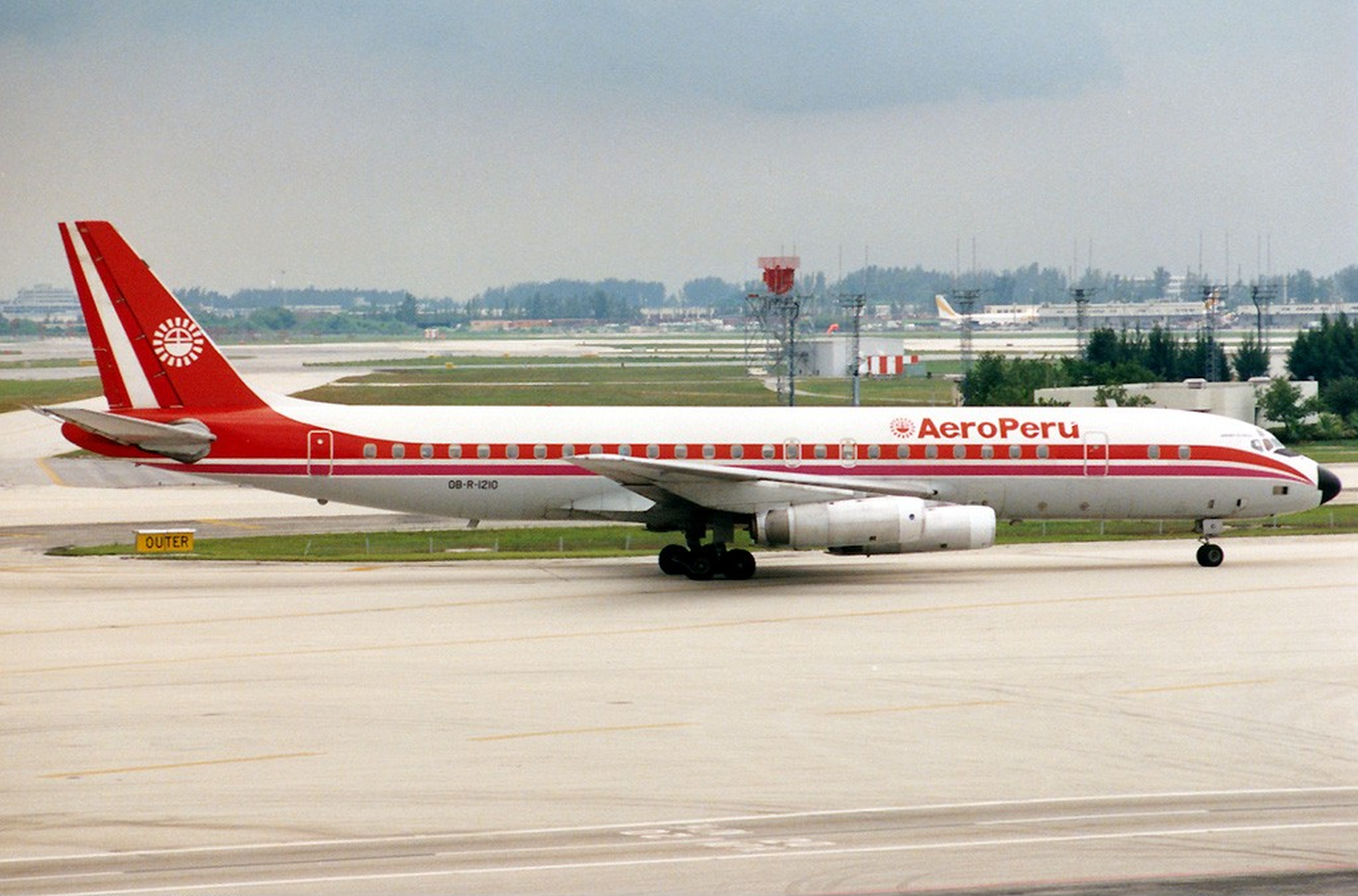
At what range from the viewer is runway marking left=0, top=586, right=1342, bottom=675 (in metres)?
24.1

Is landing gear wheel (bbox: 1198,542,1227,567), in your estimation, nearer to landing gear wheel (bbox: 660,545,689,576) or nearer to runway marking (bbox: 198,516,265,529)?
landing gear wheel (bbox: 660,545,689,576)

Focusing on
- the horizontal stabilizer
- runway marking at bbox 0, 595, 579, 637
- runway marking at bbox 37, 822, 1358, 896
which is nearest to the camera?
runway marking at bbox 37, 822, 1358, 896

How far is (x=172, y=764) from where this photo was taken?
58.1 ft

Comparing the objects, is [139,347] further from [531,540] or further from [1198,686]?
[1198,686]

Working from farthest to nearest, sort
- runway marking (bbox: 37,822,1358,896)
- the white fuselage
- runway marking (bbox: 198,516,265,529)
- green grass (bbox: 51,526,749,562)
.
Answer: runway marking (bbox: 198,516,265,529) < green grass (bbox: 51,526,749,562) < the white fuselage < runway marking (bbox: 37,822,1358,896)

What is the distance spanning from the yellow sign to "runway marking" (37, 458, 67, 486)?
817 inches

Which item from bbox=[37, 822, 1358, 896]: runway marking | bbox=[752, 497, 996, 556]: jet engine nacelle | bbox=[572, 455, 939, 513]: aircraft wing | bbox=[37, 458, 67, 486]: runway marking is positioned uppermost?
bbox=[572, 455, 939, 513]: aircraft wing

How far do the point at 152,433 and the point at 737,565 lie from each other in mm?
12271

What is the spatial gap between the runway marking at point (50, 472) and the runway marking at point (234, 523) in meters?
12.5

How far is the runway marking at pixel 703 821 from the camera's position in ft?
47.3

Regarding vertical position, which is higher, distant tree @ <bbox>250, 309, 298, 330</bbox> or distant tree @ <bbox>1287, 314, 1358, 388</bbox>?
distant tree @ <bbox>250, 309, 298, 330</bbox>

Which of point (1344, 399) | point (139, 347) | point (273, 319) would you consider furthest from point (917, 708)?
point (273, 319)

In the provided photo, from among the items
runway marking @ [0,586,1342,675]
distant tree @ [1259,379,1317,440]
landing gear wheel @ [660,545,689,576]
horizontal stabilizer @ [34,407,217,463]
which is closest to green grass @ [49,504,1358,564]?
landing gear wheel @ [660,545,689,576]

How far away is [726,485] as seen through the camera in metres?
32.6
